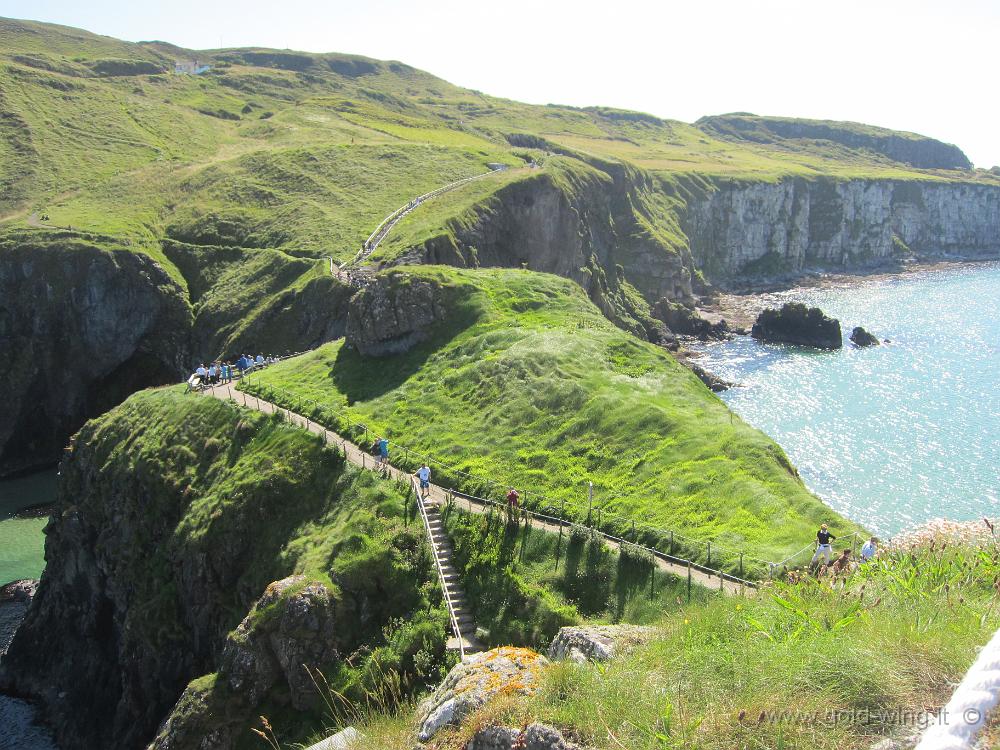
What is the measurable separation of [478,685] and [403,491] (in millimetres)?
19925

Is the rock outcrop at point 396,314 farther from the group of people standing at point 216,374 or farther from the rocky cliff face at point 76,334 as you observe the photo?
the rocky cliff face at point 76,334

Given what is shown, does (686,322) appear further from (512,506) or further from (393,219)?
(512,506)

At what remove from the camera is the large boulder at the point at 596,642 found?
50.2 feet

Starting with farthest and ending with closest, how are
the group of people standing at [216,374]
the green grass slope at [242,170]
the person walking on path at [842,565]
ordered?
the green grass slope at [242,170]
the group of people standing at [216,374]
the person walking on path at [842,565]

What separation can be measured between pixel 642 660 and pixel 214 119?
559ft

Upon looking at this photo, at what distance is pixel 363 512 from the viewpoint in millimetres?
32188

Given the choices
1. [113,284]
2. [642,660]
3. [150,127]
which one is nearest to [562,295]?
[642,660]

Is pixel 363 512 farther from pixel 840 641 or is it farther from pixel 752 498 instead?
pixel 840 641

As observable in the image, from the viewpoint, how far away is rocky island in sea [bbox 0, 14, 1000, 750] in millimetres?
13000

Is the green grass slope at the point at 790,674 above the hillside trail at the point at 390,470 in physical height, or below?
above

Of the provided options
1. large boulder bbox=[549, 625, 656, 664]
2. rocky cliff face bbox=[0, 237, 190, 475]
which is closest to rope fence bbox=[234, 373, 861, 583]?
large boulder bbox=[549, 625, 656, 664]

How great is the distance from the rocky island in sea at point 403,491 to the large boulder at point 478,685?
0.10 m

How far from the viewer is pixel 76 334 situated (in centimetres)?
8475

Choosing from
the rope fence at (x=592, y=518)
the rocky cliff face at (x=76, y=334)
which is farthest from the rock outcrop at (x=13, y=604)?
the rocky cliff face at (x=76, y=334)
